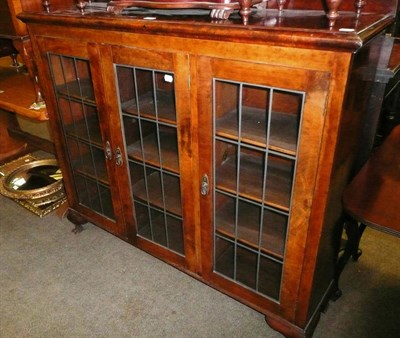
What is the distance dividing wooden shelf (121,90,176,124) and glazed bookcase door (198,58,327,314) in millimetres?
229

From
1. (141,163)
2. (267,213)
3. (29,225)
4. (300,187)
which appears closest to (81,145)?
(141,163)

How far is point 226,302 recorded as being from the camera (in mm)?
1845

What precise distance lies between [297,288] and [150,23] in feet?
3.89

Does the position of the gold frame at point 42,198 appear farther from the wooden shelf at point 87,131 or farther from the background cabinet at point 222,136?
the wooden shelf at point 87,131

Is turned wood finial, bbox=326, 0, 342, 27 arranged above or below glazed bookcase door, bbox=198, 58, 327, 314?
above

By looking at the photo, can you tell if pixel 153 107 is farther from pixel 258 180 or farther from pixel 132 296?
pixel 132 296

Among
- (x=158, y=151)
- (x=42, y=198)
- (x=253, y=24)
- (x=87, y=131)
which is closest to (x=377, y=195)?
(x=253, y=24)

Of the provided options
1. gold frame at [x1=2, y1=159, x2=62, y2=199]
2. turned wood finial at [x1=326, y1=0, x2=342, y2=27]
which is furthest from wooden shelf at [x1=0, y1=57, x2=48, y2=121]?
turned wood finial at [x1=326, y1=0, x2=342, y2=27]

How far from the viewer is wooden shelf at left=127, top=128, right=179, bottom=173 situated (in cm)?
165

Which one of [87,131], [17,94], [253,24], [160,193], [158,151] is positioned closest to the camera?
[253,24]

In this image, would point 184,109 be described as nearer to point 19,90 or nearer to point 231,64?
point 231,64

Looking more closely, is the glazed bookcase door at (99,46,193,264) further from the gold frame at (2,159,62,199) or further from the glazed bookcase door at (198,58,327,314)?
the gold frame at (2,159,62,199)

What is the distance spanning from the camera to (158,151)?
171 centimetres

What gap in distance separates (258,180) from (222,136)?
11.2 inches
